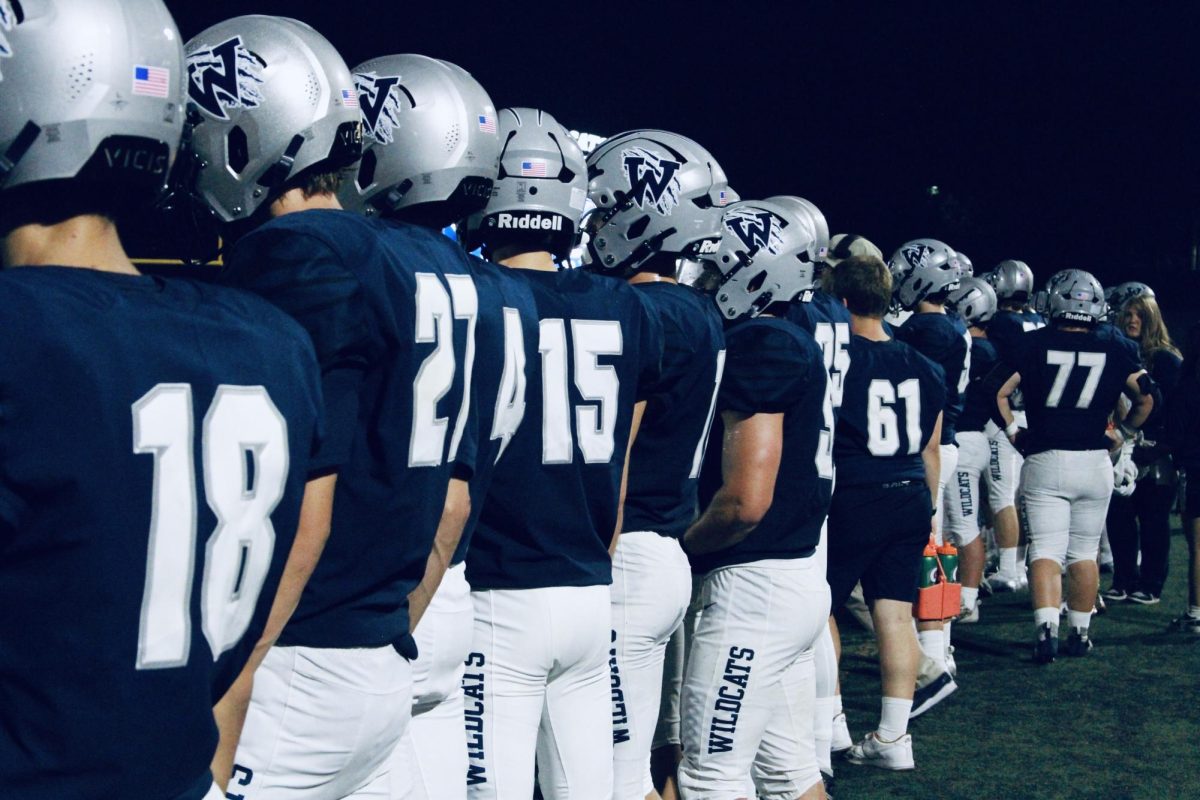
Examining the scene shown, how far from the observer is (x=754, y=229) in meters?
4.59

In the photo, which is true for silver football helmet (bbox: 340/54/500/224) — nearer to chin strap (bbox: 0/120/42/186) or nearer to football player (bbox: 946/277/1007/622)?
chin strap (bbox: 0/120/42/186)

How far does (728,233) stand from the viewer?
460 cm

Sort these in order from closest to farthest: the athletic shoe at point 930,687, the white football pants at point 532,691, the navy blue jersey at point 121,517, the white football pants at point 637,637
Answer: the navy blue jersey at point 121,517 < the white football pants at point 532,691 < the white football pants at point 637,637 < the athletic shoe at point 930,687

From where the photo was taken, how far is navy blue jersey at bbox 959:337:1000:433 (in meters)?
8.85

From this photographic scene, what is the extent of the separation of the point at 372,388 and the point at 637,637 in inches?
66.4

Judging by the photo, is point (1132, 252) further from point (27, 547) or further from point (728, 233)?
point (27, 547)

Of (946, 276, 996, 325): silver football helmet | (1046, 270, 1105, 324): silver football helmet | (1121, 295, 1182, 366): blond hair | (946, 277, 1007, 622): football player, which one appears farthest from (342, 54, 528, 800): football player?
(1121, 295, 1182, 366): blond hair

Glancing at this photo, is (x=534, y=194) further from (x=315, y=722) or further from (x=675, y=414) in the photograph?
(x=315, y=722)

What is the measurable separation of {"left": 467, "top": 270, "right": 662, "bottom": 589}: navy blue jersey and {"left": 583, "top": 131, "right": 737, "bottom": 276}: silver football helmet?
715 millimetres

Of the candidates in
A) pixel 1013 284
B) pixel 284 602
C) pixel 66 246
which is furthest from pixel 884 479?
pixel 1013 284

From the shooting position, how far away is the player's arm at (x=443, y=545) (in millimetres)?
2654

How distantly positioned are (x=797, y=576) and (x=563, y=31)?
6247mm

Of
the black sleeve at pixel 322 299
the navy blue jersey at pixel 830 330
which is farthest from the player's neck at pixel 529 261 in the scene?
the navy blue jersey at pixel 830 330

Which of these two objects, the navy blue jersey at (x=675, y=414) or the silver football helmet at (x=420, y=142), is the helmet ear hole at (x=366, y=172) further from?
the navy blue jersey at (x=675, y=414)
